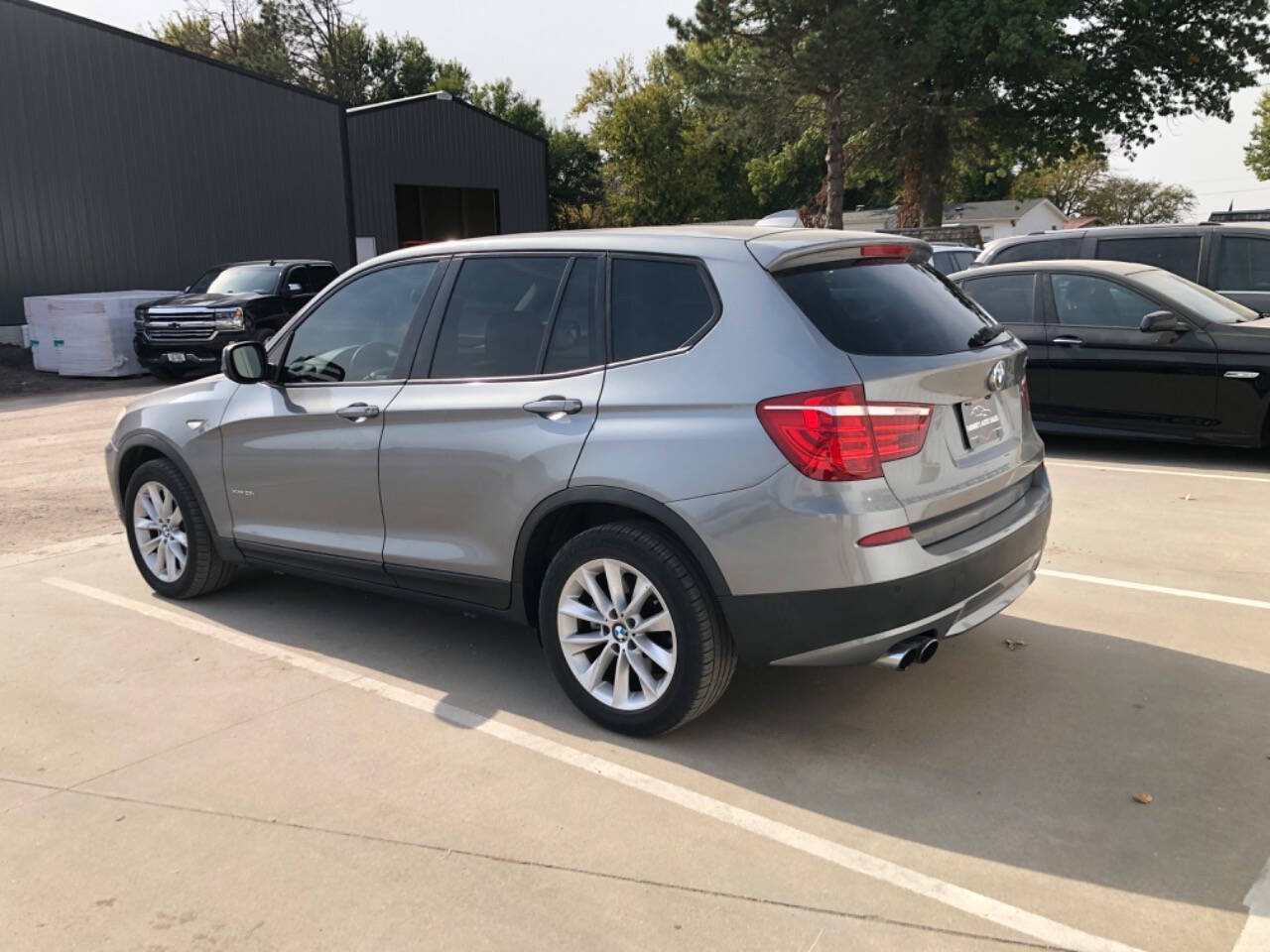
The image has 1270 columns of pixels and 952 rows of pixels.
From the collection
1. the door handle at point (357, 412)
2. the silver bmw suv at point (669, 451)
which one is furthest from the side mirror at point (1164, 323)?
the door handle at point (357, 412)

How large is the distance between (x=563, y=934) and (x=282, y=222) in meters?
27.0

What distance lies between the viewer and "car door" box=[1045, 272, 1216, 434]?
320 inches

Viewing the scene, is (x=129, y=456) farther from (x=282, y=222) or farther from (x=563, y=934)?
(x=282, y=222)

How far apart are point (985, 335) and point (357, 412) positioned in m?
2.56

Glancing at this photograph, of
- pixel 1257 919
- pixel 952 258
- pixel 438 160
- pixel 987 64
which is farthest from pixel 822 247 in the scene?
pixel 987 64

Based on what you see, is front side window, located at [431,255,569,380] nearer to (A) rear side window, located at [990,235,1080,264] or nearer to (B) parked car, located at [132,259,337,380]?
(A) rear side window, located at [990,235,1080,264]

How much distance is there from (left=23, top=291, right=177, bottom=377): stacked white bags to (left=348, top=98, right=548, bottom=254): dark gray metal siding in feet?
40.1

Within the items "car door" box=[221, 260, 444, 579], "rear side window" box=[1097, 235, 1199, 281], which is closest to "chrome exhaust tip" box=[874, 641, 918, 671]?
"car door" box=[221, 260, 444, 579]

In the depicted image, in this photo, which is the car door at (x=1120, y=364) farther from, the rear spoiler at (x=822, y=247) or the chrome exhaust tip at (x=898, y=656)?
the chrome exhaust tip at (x=898, y=656)

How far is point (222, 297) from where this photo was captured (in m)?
17.1

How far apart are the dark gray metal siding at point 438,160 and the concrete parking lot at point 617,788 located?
27435mm

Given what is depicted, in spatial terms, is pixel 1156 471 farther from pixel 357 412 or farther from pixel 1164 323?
pixel 357 412

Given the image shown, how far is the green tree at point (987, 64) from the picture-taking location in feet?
102

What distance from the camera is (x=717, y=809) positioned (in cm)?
337
